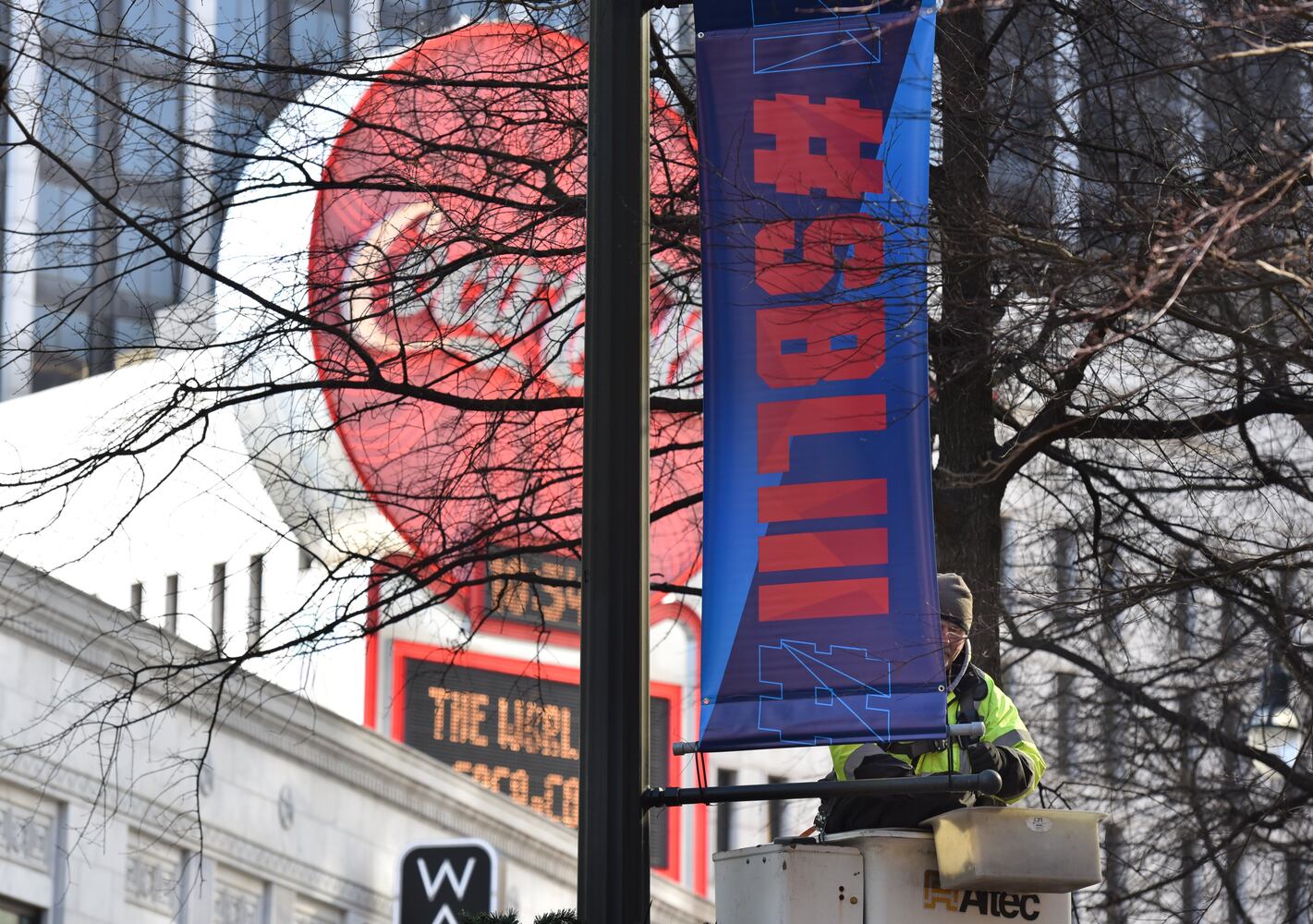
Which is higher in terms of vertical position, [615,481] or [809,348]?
[809,348]

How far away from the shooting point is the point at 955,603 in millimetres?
7125

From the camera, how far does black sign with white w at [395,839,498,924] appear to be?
2405 centimetres

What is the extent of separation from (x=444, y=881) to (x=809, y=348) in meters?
18.8

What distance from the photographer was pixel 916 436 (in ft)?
20.8

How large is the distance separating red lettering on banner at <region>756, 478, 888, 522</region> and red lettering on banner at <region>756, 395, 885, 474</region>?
3.1 inches

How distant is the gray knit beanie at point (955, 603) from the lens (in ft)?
23.2

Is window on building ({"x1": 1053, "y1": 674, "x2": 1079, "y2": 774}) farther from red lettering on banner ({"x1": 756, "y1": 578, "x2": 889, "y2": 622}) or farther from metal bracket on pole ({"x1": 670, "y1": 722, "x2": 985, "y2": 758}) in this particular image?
red lettering on banner ({"x1": 756, "y1": 578, "x2": 889, "y2": 622})

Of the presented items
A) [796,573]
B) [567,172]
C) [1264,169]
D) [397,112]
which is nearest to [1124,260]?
[1264,169]

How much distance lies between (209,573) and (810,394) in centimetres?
3280

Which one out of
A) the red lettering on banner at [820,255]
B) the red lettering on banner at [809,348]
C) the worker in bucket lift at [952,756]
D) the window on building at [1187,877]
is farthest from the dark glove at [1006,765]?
the window on building at [1187,877]

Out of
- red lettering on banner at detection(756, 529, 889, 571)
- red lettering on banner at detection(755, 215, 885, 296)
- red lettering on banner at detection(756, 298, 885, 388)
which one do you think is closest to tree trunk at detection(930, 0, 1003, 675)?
red lettering on banner at detection(755, 215, 885, 296)

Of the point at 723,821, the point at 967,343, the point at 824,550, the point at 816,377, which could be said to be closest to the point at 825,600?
the point at 824,550

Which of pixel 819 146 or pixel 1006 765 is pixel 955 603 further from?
pixel 819 146

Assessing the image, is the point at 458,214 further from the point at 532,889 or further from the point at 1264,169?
the point at 532,889
